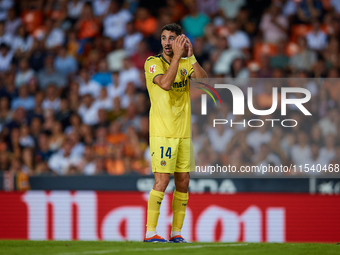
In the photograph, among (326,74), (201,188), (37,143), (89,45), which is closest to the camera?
(201,188)

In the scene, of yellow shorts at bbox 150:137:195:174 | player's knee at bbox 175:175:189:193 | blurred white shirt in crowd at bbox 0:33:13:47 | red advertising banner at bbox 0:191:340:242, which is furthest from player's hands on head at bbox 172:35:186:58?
blurred white shirt in crowd at bbox 0:33:13:47

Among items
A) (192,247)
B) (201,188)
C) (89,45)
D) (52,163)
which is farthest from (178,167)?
(89,45)

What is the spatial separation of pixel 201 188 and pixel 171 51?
371cm

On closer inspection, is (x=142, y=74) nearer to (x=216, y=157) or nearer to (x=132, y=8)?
(x=132, y=8)

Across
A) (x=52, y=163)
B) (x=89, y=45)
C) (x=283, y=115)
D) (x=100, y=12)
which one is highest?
(x=100, y=12)

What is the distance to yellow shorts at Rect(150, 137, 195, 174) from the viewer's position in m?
5.63

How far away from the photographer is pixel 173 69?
17.8 ft

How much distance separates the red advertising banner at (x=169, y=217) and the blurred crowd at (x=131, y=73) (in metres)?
0.60

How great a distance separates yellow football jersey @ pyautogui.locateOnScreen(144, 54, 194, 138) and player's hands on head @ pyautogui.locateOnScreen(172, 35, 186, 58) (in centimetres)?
25

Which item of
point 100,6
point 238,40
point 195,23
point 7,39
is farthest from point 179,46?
point 7,39

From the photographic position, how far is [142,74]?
11562 mm

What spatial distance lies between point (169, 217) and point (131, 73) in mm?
3797

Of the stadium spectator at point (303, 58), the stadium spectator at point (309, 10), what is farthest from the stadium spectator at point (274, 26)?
the stadium spectator at point (303, 58)

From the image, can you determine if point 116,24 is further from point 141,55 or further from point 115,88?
point 115,88
